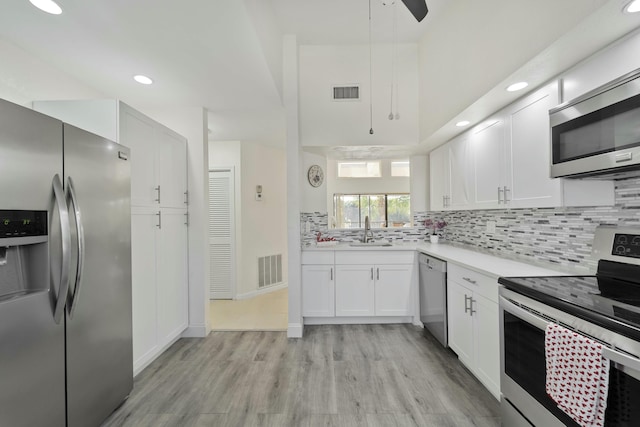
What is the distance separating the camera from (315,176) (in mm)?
3834

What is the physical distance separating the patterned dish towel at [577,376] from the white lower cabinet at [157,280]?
261cm

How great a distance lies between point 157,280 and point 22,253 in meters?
1.30

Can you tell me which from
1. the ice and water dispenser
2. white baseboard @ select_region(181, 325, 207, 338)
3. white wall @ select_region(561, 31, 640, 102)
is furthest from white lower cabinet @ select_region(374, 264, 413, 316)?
the ice and water dispenser

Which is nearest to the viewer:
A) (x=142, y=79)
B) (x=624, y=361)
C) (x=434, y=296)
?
(x=624, y=361)

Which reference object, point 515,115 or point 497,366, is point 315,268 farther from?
point 515,115

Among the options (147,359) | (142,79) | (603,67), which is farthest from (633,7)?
(147,359)

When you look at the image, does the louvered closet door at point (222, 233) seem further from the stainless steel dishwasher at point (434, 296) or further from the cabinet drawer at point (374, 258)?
the stainless steel dishwasher at point (434, 296)

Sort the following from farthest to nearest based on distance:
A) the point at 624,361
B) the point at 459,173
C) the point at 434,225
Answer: the point at 434,225
the point at 459,173
the point at 624,361

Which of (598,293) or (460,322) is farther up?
(598,293)

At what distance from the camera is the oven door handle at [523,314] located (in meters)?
1.33

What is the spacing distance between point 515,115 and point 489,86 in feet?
0.97

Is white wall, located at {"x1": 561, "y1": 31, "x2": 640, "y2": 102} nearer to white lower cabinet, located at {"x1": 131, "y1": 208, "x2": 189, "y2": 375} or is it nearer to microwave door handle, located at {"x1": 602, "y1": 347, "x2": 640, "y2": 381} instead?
microwave door handle, located at {"x1": 602, "y1": 347, "x2": 640, "y2": 381}

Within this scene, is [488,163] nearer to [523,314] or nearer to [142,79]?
[523,314]

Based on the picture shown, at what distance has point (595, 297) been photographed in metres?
1.23
